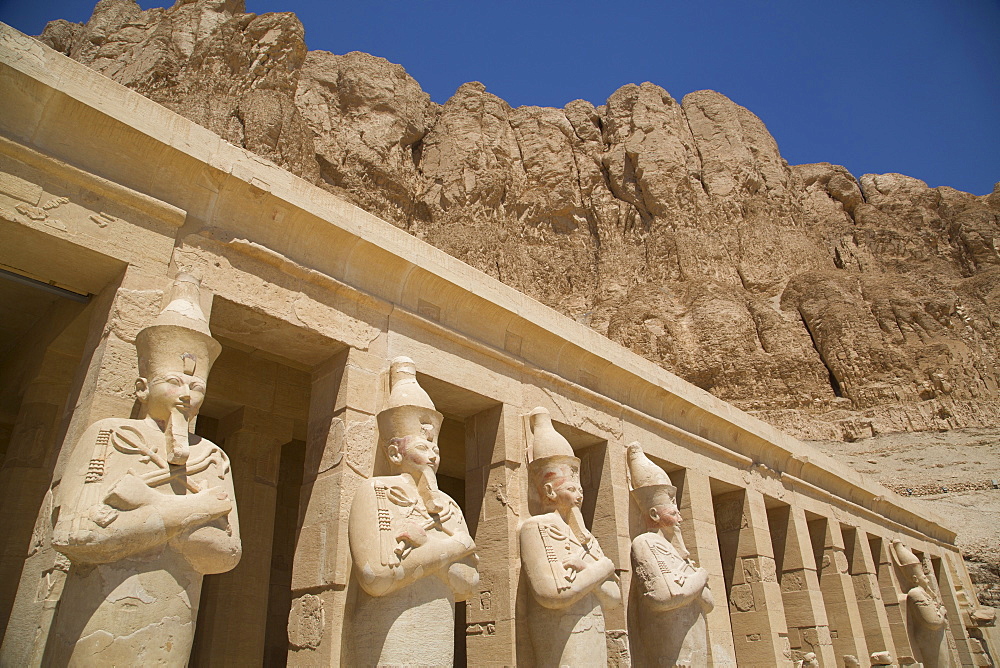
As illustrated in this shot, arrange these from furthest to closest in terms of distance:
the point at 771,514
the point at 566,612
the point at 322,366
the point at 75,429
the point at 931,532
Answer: the point at 931,532 < the point at 771,514 < the point at 322,366 < the point at 566,612 < the point at 75,429

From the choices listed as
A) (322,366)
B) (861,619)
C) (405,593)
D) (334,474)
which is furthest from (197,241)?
(861,619)

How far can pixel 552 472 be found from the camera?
5504 millimetres

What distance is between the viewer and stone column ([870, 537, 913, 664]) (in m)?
10.2

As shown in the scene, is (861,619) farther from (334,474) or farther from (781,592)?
(334,474)

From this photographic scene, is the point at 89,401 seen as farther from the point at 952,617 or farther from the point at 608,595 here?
the point at 952,617

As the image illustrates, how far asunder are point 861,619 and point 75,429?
1025cm

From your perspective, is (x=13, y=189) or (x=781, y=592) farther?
(x=781, y=592)

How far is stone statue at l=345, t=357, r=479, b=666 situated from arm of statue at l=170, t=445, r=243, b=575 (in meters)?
0.82

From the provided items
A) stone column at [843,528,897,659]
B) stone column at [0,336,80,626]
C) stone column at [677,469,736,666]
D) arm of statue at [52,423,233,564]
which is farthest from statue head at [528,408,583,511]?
stone column at [843,528,897,659]

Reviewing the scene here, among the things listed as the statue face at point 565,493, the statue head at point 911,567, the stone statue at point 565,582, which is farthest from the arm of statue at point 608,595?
the statue head at point 911,567

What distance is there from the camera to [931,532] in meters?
13.5

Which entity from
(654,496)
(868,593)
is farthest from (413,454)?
(868,593)

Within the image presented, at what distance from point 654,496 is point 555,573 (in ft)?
5.30

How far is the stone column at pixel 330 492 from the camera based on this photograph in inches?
171
